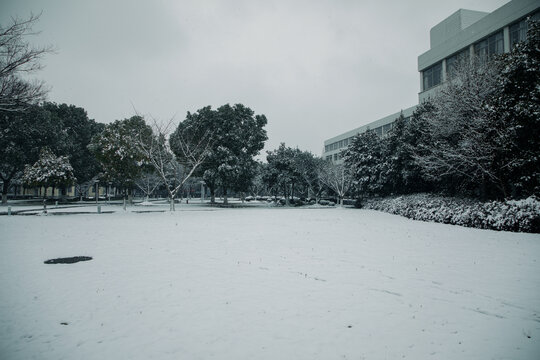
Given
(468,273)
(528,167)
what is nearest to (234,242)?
(468,273)

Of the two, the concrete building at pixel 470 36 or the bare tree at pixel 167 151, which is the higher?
the concrete building at pixel 470 36

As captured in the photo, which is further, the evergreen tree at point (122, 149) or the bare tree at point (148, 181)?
the bare tree at point (148, 181)

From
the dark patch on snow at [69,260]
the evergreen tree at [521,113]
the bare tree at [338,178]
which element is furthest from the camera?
the bare tree at [338,178]

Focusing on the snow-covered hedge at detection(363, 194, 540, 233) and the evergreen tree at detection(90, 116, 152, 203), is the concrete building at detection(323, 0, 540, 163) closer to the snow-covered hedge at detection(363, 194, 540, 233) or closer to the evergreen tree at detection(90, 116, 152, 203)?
the snow-covered hedge at detection(363, 194, 540, 233)

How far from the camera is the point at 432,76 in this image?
39.9 m

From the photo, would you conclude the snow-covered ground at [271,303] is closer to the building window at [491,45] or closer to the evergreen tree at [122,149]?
the evergreen tree at [122,149]

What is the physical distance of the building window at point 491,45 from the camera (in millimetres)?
30298

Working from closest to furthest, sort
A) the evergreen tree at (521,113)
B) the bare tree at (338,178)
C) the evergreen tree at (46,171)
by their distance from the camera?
the evergreen tree at (521,113) → the evergreen tree at (46,171) → the bare tree at (338,178)

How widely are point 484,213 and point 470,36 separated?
91.7 ft

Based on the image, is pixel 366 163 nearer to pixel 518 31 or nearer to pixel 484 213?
pixel 518 31

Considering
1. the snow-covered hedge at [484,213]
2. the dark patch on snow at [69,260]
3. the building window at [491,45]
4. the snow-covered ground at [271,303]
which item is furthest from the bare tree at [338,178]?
the dark patch on snow at [69,260]

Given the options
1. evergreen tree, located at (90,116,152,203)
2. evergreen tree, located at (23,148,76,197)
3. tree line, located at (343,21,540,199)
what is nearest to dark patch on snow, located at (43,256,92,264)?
tree line, located at (343,21,540,199)

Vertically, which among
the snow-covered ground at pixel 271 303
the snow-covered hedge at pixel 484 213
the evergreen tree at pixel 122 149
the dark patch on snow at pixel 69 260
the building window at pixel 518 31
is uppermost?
the building window at pixel 518 31

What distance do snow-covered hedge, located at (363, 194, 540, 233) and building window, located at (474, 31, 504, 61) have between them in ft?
63.2
